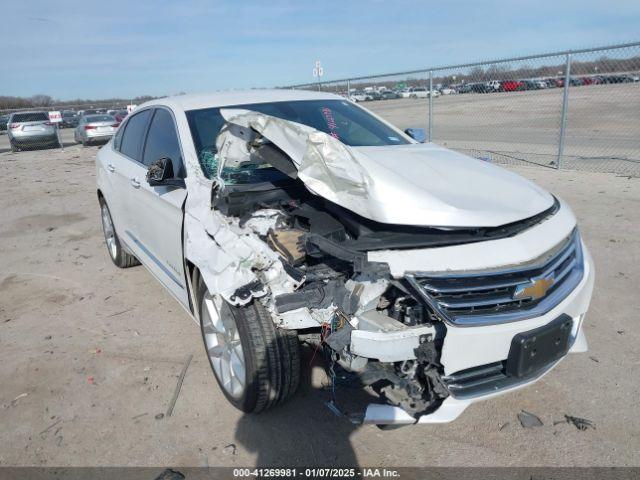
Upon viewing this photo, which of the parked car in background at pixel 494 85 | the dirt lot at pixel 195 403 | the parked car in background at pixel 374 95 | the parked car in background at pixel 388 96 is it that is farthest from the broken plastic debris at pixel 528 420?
the parked car in background at pixel 388 96

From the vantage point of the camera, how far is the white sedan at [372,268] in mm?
2170

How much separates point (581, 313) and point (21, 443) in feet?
10.3

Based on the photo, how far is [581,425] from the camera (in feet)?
8.61

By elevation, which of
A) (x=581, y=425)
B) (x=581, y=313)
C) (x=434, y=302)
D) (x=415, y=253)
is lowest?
(x=581, y=425)

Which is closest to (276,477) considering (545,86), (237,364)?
(237,364)

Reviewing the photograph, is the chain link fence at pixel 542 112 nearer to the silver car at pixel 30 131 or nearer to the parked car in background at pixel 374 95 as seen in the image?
the parked car in background at pixel 374 95

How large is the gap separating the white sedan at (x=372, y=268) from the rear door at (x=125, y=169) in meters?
1.12

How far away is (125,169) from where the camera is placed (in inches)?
173

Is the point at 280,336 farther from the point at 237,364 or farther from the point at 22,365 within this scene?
the point at 22,365

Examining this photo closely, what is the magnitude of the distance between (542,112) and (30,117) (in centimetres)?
1970

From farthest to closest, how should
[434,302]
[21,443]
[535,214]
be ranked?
[21,443], [535,214], [434,302]

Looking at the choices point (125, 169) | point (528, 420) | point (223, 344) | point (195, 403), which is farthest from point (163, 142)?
point (528, 420)

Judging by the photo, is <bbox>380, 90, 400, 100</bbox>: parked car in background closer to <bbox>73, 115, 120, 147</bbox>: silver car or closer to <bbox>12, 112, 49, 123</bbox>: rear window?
<bbox>73, 115, 120, 147</bbox>: silver car

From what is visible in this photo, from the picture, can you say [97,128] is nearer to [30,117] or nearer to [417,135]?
[30,117]
